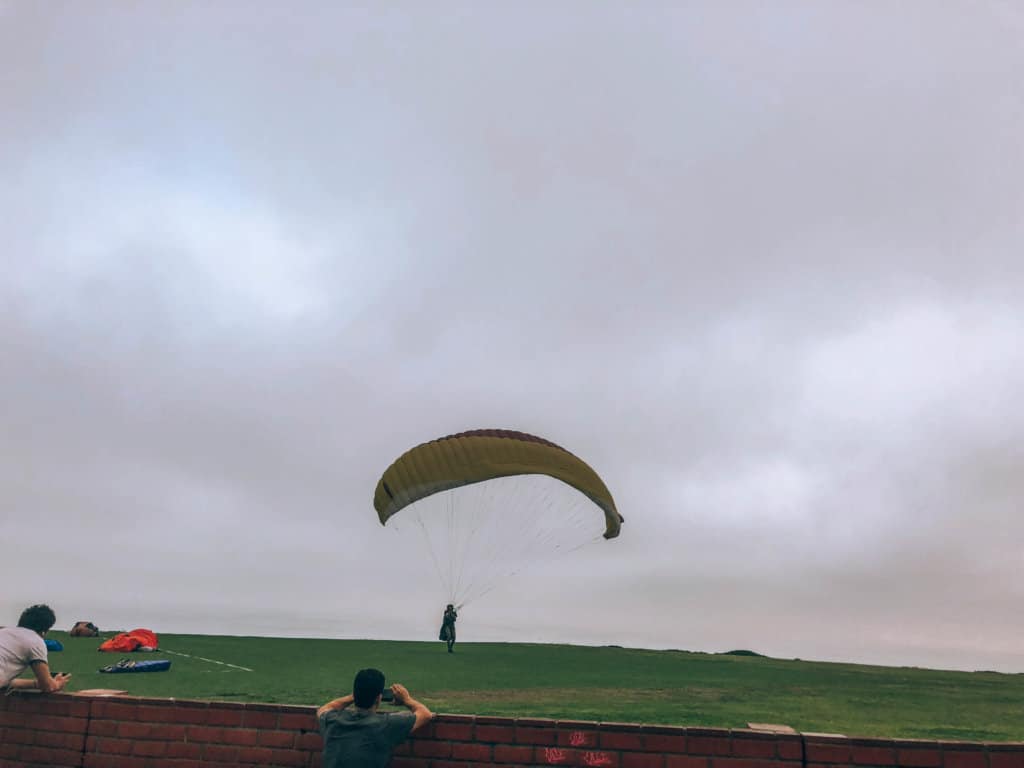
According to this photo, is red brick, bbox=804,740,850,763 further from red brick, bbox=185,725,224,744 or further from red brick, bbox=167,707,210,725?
red brick, bbox=167,707,210,725

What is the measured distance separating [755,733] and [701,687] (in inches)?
489

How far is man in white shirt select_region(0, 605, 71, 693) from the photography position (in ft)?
22.1

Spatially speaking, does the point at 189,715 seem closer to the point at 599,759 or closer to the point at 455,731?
the point at 455,731

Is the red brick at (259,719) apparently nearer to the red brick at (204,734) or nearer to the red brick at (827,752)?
the red brick at (204,734)

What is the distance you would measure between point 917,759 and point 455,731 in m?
3.27

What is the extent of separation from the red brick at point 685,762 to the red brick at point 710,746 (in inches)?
1.8

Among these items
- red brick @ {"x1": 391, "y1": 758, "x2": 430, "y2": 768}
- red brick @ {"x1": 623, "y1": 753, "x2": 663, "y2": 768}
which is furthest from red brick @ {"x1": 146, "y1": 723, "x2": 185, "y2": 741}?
red brick @ {"x1": 623, "y1": 753, "x2": 663, "y2": 768}

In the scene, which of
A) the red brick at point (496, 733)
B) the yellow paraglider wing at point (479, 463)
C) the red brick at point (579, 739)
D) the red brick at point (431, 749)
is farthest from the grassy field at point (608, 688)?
the red brick at point (579, 739)

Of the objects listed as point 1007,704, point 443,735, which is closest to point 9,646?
point 443,735

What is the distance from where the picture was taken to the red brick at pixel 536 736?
5.60 meters

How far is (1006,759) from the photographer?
5117 mm

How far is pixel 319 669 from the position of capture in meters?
17.8

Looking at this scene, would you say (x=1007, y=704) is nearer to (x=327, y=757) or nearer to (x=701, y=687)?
(x=701, y=687)

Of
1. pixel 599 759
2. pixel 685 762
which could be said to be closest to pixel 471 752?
pixel 599 759
